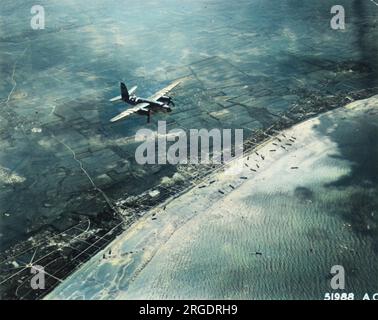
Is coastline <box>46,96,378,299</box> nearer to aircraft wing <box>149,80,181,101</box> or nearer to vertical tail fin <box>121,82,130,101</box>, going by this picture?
aircraft wing <box>149,80,181,101</box>

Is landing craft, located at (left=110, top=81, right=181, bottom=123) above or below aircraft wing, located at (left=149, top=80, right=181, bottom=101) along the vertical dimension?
below

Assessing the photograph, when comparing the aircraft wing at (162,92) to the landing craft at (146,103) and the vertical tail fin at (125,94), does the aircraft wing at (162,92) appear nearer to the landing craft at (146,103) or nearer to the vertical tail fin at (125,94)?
the landing craft at (146,103)

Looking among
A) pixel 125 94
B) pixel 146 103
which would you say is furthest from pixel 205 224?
pixel 125 94

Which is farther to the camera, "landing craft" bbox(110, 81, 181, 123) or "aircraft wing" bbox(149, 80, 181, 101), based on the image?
"aircraft wing" bbox(149, 80, 181, 101)

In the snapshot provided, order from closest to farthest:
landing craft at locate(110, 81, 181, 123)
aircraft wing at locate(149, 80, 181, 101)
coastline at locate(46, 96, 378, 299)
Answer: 1. coastline at locate(46, 96, 378, 299)
2. landing craft at locate(110, 81, 181, 123)
3. aircraft wing at locate(149, 80, 181, 101)

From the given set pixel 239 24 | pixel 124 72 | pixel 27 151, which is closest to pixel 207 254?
pixel 27 151

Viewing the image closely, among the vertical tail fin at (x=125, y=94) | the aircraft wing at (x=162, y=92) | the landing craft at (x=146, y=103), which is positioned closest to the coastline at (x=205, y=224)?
the landing craft at (x=146, y=103)

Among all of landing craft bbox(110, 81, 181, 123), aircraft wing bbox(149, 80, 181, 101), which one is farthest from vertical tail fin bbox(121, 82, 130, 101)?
aircraft wing bbox(149, 80, 181, 101)

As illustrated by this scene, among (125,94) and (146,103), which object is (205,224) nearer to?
(146,103)

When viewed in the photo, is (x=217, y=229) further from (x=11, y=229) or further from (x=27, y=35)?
(x=27, y=35)

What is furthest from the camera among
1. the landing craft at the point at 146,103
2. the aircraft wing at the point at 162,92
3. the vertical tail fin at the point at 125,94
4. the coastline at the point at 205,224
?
the aircraft wing at the point at 162,92

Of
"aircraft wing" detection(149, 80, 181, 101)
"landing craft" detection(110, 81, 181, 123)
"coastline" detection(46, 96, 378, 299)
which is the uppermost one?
"aircraft wing" detection(149, 80, 181, 101)

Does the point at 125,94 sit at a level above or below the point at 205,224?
above
